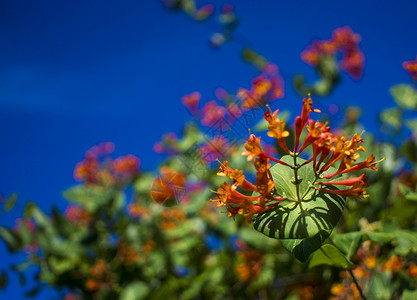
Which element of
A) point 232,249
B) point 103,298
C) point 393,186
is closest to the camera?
point 393,186

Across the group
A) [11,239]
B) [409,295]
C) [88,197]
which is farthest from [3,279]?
[409,295]

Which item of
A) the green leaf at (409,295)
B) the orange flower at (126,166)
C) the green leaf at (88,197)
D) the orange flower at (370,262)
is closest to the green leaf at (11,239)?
the green leaf at (88,197)

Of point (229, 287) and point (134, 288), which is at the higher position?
point (134, 288)

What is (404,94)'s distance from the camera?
1880mm

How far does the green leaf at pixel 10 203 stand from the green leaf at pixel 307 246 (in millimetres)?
1637

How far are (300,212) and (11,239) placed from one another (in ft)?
5.55

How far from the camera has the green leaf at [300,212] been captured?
75cm

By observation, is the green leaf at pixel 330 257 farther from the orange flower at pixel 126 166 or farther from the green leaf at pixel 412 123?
the orange flower at pixel 126 166

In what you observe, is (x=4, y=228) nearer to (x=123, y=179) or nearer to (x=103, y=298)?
(x=103, y=298)

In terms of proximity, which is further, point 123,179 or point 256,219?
point 123,179

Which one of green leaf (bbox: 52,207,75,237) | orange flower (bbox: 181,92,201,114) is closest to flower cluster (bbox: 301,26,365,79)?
orange flower (bbox: 181,92,201,114)

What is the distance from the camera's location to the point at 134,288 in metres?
1.97

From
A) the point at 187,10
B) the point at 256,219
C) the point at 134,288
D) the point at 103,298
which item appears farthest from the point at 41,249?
the point at 187,10

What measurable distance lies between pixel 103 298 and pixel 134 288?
208 millimetres
